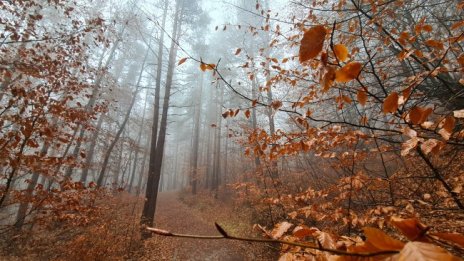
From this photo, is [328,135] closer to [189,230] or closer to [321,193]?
[321,193]

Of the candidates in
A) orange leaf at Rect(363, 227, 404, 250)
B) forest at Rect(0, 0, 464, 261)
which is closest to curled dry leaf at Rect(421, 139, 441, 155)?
forest at Rect(0, 0, 464, 261)

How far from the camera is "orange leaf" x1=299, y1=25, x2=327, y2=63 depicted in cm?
76

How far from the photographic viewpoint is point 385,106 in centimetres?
108

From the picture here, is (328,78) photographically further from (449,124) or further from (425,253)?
(449,124)

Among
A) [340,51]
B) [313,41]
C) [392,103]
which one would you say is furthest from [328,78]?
[392,103]

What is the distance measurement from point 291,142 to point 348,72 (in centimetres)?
177

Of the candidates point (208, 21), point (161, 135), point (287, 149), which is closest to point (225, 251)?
point (161, 135)

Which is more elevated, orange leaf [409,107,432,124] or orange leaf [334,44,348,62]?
orange leaf [334,44,348,62]

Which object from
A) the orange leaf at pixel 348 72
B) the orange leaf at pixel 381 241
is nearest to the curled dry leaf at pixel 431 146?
the orange leaf at pixel 348 72

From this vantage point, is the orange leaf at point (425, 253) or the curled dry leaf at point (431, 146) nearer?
the orange leaf at point (425, 253)

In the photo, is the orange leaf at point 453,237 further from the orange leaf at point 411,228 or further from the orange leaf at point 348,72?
the orange leaf at point 348,72

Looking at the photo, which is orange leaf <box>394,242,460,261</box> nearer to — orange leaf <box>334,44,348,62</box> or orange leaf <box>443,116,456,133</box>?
orange leaf <box>334,44,348,62</box>

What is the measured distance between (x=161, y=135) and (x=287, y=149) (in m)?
8.30

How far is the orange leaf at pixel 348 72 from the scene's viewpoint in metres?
0.87
